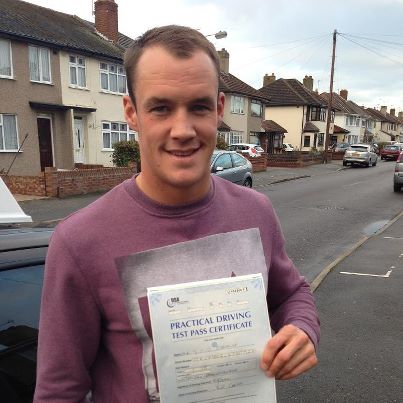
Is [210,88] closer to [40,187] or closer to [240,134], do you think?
[40,187]

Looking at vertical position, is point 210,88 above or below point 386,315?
above

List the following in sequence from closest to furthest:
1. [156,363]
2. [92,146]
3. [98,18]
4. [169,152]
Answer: [156,363] → [169,152] → [92,146] → [98,18]

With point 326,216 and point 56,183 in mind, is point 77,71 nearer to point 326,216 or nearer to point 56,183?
point 56,183

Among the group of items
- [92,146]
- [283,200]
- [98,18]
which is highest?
[98,18]

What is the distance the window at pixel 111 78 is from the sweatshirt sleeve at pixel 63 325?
2171 centimetres

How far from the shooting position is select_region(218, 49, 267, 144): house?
34.4 meters

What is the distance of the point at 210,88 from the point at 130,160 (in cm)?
1656

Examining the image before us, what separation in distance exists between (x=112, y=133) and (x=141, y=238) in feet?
73.7

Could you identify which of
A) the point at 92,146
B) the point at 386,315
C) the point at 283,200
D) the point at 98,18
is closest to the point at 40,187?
the point at 283,200

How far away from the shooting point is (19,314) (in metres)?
1.75


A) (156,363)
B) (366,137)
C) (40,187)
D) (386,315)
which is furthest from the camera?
(366,137)

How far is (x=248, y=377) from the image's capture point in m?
1.19

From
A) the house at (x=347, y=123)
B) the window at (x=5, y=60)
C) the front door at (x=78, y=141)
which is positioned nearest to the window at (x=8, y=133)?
the window at (x=5, y=60)

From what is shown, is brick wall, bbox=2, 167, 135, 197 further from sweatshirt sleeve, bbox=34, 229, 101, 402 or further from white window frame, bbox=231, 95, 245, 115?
white window frame, bbox=231, 95, 245, 115
